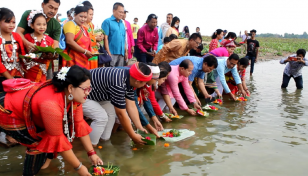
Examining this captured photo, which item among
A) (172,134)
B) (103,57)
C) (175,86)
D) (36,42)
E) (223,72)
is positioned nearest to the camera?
(36,42)

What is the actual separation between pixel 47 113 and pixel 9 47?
1.63 meters

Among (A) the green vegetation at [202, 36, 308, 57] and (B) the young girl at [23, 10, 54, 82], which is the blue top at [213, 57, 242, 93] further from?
(A) the green vegetation at [202, 36, 308, 57]

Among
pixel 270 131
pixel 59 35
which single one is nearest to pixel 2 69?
pixel 59 35

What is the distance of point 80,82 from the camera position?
2.33 m

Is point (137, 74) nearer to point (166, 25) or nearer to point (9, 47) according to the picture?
point (9, 47)

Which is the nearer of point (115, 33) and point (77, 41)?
point (77, 41)

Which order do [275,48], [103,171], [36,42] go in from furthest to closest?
[275,48] → [36,42] → [103,171]

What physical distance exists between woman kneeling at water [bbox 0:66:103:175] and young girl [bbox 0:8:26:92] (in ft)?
3.56

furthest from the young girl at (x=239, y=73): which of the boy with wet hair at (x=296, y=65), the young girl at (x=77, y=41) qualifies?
the young girl at (x=77, y=41)

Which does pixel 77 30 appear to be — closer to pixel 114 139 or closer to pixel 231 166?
pixel 114 139

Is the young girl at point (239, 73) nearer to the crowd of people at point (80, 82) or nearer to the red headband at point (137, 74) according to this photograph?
the crowd of people at point (80, 82)

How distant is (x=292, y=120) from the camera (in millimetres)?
5012

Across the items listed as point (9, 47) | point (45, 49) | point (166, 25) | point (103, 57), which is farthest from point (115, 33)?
point (166, 25)

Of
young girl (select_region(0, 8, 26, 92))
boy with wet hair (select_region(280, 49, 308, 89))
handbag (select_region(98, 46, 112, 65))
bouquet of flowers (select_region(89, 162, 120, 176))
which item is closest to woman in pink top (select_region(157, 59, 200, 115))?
handbag (select_region(98, 46, 112, 65))
